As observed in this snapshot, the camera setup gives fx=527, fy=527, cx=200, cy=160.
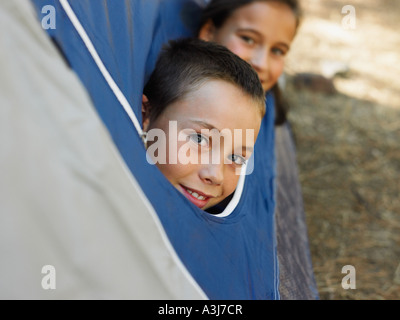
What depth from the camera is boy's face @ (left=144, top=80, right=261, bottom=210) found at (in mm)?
1297

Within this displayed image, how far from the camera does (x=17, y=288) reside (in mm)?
732

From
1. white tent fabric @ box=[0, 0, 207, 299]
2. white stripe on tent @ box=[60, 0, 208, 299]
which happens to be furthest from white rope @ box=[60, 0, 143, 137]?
white tent fabric @ box=[0, 0, 207, 299]

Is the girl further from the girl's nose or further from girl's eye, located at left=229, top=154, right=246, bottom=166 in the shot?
girl's eye, located at left=229, top=154, right=246, bottom=166

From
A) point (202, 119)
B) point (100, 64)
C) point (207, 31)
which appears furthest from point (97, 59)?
point (207, 31)

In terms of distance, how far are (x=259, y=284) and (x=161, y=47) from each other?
2.49ft

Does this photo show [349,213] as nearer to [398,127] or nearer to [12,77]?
[398,127]

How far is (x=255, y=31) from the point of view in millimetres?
1996

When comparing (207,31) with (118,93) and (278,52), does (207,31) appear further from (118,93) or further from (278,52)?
(118,93)

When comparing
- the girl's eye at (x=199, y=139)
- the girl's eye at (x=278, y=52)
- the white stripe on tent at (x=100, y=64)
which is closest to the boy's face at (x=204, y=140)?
the girl's eye at (x=199, y=139)

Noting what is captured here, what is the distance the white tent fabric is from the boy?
0.47 meters

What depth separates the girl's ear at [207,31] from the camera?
198cm

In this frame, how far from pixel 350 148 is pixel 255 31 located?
135cm

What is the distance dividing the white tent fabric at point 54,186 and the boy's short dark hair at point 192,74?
58 centimetres
